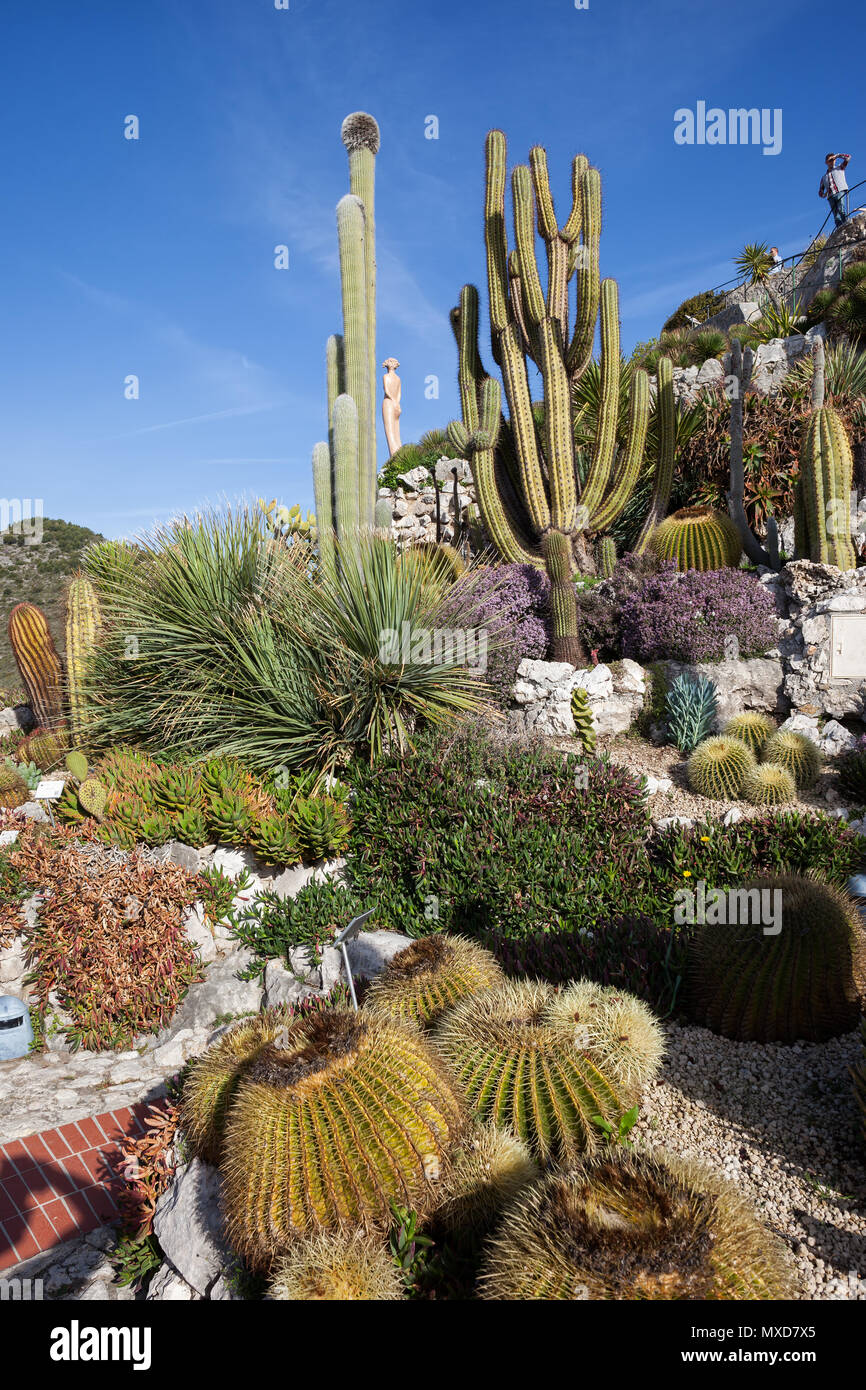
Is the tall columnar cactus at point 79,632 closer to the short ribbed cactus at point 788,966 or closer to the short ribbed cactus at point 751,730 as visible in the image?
the short ribbed cactus at point 751,730

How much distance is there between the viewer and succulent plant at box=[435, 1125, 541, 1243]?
224 cm

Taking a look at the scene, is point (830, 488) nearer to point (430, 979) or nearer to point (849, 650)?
point (849, 650)

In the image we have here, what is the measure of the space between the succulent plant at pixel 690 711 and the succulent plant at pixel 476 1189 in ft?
17.3

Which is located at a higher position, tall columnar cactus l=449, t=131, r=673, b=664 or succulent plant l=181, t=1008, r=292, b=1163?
tall columnar cactus l=449, t=131, r=673, b=664

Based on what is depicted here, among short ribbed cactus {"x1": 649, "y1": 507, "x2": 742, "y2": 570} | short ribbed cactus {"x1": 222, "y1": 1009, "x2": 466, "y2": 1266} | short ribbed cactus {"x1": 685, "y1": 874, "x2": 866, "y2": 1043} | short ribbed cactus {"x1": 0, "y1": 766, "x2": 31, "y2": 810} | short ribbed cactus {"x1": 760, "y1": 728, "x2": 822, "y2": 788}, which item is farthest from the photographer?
short ribbed cactus {"x1": 649, "y1": 507, "x2": 742, "y2": 570}

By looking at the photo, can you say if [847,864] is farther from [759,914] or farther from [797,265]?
[797,265]

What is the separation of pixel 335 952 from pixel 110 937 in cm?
162

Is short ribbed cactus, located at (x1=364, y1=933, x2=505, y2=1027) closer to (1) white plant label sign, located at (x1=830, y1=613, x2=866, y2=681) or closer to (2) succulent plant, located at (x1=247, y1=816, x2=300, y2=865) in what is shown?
(2) succulent plant, located at (x1=247, y1=816, x2=300, y2=865)

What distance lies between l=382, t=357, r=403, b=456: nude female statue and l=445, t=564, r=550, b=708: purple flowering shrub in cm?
1205

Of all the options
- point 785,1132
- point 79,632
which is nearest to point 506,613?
point 79,632

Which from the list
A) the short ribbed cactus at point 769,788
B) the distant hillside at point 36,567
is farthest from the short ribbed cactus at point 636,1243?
the distant hillside at point 36,567

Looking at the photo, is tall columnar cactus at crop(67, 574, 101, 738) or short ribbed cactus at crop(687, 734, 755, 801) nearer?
short ribbed cactus at crop(687, 734, 755, 801)

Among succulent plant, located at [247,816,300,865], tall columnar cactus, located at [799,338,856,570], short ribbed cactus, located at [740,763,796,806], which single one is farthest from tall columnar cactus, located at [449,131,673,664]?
succulent plant, located at [247,816,300,865]

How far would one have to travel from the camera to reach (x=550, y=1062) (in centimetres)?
246
